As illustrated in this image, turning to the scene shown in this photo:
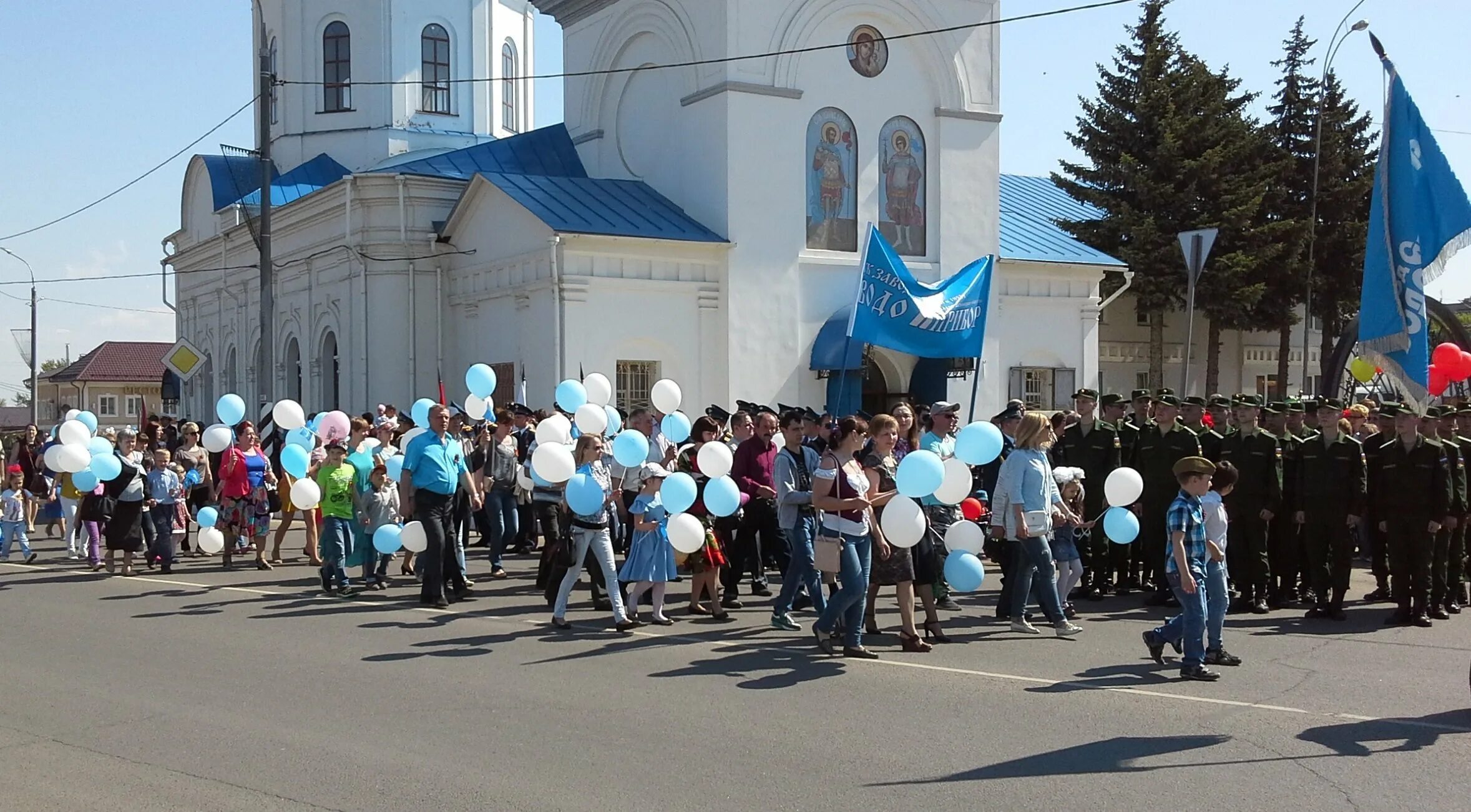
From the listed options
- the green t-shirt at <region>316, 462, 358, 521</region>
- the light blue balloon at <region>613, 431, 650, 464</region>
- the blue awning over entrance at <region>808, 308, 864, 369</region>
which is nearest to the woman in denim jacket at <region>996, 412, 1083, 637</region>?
the light blue balloon at <region>613, 431, 650, 464</region>

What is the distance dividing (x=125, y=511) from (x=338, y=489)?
3078 millimetres

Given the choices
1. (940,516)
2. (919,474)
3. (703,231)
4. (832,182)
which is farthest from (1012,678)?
(832,182)

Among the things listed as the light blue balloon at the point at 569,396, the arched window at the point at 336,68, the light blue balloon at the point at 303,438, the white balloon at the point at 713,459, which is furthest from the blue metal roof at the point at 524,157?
the white balloon at the point at 713,459

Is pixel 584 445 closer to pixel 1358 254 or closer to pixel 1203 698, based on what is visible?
pixel 1203 698

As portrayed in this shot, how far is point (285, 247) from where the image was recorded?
32.7 m

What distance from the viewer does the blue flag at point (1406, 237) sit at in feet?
32.1

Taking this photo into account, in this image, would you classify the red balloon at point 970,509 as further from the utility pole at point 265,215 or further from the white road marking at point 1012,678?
the utility pole at point 265,215

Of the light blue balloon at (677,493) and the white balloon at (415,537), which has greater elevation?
the light blue balloon at (677,493)

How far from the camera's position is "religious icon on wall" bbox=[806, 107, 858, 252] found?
25.7 m

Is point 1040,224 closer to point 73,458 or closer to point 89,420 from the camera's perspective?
point 89,420

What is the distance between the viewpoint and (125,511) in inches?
594

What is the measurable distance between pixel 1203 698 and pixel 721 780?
11.2 ft

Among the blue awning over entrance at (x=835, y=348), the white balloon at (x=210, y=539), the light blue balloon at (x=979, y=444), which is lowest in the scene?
the white balloon at (x=210, y=539)

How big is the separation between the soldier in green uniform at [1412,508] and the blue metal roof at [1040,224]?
1629cm
